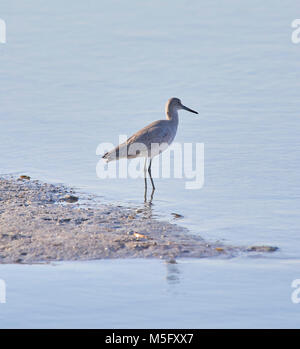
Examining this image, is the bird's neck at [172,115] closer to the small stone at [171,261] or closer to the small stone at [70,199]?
the small stone at [70,199]

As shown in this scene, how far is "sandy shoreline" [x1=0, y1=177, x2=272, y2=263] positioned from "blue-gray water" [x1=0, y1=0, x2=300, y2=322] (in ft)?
1.46

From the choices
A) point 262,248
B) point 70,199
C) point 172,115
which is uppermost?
point 172,115

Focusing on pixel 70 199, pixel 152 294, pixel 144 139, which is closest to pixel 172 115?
pixel 144 139

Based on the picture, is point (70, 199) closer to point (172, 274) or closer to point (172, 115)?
point (172, 115)

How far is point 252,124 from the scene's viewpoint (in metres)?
13.1

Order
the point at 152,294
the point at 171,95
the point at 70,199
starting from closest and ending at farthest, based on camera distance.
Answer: the point at 152,294, the point at 70,199, the point at 171,95

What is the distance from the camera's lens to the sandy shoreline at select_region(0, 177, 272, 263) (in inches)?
313

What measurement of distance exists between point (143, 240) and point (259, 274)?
1.39 m

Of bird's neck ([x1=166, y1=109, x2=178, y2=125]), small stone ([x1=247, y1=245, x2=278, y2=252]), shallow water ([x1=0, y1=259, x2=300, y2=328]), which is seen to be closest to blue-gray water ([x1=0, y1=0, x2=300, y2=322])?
small stone ([x1=247, y1=245, x2=278, y2=252])

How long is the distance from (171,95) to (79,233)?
6366mm

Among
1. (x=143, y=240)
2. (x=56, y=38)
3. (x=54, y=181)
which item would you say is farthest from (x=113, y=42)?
(x=143, y=240)

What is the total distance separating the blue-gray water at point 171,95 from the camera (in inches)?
402

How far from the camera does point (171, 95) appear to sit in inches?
568

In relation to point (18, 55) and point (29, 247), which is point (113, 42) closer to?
point (18, 55)
